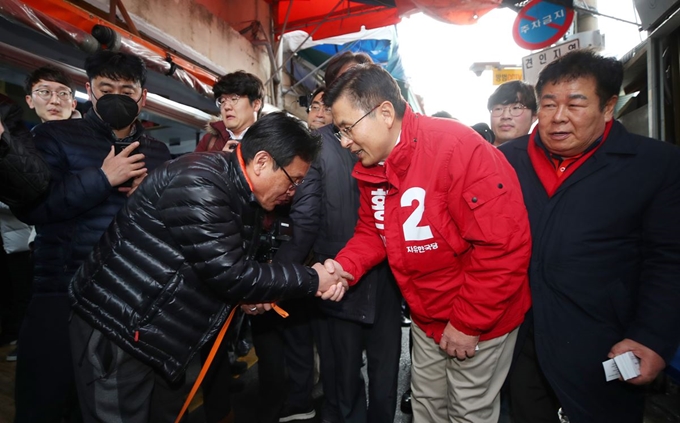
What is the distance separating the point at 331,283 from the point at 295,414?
58.2 inches

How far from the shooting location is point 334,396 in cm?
243

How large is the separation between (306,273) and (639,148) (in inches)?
66.7

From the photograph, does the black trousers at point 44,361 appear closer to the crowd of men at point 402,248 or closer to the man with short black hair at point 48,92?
the crowd of men at point 402,248

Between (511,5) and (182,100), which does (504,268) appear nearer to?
(182,100)

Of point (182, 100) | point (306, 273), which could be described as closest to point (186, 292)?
point (306, 273)

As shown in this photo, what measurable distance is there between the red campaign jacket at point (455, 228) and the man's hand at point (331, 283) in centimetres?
34

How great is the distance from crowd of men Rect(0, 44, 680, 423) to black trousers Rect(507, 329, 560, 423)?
1cm

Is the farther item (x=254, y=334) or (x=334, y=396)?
(x=254, y=334)

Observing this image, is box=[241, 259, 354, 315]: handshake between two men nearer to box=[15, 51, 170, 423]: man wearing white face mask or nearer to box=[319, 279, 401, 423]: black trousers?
box=[319, 279, 401, 423]: black trousers

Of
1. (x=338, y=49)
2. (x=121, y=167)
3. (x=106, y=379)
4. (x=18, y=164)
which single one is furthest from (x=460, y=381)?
(x=338, y=49)

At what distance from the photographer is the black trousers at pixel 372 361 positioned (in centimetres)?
228

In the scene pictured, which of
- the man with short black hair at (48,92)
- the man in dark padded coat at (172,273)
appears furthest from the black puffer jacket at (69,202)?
the man with short black hair at (48,92)

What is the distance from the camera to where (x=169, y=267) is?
64.3 inches

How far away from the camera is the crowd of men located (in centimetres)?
158
